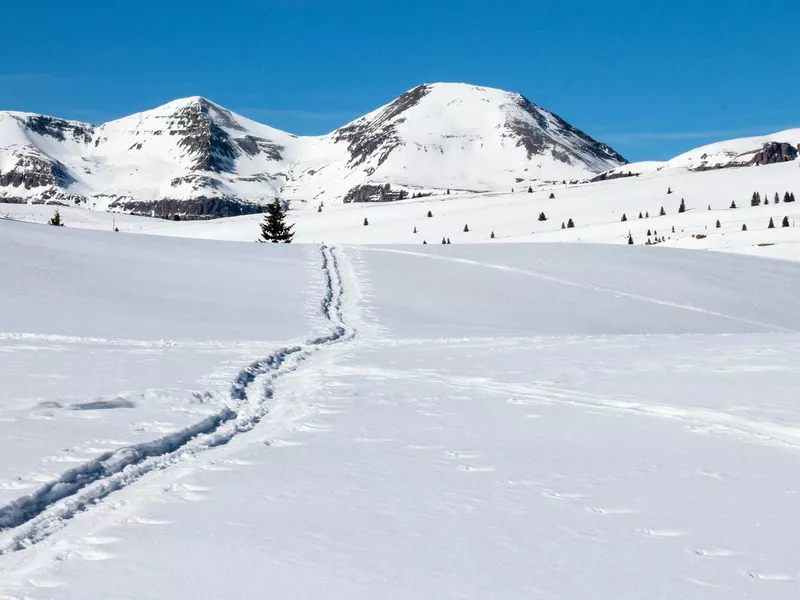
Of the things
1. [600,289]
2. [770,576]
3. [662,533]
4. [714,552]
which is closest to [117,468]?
[662,533]

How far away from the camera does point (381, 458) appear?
8.59 meters

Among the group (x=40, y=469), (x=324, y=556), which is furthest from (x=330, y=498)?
(x=40, y=469)

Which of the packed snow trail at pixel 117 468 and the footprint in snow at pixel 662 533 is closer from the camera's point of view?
the packed snow trail at pixel 117 468

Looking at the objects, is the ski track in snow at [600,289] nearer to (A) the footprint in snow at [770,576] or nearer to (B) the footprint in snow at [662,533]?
(B) the footprint in snow at [662,533]

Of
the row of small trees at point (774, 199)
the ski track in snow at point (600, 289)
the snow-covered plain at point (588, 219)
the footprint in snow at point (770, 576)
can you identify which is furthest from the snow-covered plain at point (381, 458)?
the row of small trees at point (774, 199)

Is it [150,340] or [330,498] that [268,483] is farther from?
[150,340]

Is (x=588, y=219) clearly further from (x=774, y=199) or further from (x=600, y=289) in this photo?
(x=600, y=289)

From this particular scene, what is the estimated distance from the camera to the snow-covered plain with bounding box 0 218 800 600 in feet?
17.7

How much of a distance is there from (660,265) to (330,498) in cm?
3596

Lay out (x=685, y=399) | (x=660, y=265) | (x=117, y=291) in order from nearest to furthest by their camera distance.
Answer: (x=685, y=399) < (x=117, y=291) < (x=660, y=265)

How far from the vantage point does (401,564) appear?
550 centimetres

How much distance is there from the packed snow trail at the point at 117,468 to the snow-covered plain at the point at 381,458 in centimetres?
3

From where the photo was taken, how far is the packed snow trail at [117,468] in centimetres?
608

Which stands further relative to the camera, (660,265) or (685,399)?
(660,265)
